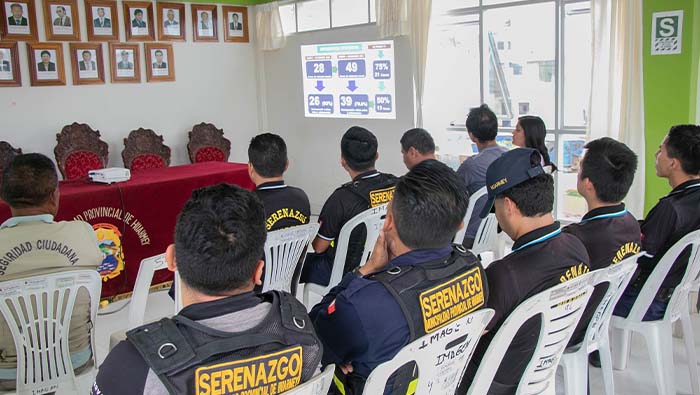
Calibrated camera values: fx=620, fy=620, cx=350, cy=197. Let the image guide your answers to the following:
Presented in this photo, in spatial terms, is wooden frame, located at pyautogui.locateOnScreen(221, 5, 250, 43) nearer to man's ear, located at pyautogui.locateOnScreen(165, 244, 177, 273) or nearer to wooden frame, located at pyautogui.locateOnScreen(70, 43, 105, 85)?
Result: wooden frame, located at pyautogui.locateOnScreen(70, 43, 105, 85)

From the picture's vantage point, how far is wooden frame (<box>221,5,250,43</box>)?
7281 millimetres

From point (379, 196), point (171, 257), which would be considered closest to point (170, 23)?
point (379, 196)

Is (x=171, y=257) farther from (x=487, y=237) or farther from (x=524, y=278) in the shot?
(x=487, y=237)

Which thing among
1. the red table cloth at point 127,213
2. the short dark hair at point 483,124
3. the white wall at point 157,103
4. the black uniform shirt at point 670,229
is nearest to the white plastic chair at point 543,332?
the black uniform shirt at point 670,229

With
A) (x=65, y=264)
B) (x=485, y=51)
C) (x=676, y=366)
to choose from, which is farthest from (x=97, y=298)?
(x=485, y=51)

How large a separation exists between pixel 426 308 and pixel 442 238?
0.71 feet

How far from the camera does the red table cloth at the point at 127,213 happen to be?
13.5 feet

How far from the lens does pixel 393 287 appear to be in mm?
1526

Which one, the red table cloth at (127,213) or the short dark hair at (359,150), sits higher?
the short dark hair at (359,150)

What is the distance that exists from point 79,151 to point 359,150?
153 inches

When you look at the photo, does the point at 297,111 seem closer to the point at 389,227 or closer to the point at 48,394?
the point at 48,394

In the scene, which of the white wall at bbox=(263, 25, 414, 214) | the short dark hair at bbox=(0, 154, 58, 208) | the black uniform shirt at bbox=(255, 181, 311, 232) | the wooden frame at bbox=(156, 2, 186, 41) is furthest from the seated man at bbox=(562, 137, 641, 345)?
the wooden frame at bbox=(156, 2, 186, 41)

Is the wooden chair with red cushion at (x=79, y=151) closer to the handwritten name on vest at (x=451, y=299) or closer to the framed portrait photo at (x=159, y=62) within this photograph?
the framed portrait photo at (x=159, y=62)

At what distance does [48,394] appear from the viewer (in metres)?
2.33
